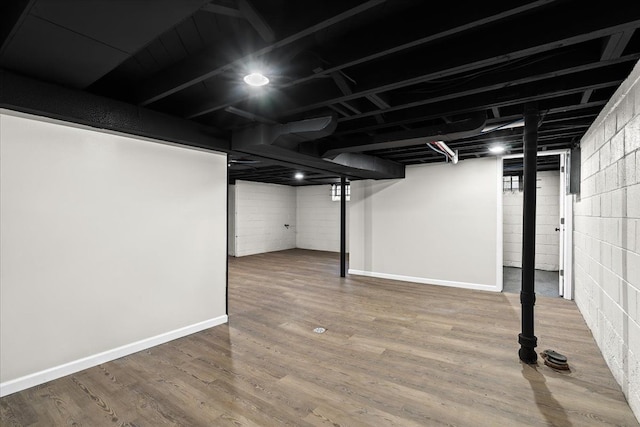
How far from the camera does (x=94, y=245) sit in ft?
8.68

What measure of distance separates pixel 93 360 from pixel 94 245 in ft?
3.15

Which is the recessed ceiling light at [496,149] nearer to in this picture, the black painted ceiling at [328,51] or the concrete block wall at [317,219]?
the black painted ceiling at [328,51]

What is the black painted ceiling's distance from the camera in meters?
1.38

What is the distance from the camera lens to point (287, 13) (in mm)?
1473

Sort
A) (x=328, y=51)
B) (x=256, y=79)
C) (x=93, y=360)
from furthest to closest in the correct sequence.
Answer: (x=93, y=360), (x=256, y=79), (x=328, y=51)

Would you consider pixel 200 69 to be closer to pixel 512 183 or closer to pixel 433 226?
pixel 433 226

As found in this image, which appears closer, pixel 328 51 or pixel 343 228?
pixel 328 51

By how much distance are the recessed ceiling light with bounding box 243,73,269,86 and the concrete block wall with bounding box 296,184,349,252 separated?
7771 millimetres

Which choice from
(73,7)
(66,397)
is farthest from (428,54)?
(66,397)

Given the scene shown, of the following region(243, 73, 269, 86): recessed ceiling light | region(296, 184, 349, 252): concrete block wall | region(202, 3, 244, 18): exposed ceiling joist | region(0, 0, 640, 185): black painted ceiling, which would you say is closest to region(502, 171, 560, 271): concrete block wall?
region(0, 0, 640, 185): black painted ceiling

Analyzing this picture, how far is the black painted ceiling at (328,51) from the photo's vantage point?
4.52ft

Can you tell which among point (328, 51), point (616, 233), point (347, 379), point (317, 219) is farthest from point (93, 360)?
point (317, 219)

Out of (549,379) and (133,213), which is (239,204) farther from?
(549,379)

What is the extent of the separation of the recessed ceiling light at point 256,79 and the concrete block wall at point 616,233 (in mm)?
2296
